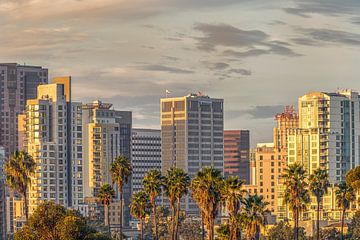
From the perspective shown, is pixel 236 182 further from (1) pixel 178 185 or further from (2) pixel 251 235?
(1) pixel 178 185

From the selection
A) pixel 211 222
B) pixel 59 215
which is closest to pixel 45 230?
pixel 59 215

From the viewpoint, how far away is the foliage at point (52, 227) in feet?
531

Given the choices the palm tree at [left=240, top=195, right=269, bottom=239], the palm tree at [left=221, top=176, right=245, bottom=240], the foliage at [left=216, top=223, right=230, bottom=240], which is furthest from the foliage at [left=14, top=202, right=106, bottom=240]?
the palm tree at [left=240, top=195, right=269, bottom=239]

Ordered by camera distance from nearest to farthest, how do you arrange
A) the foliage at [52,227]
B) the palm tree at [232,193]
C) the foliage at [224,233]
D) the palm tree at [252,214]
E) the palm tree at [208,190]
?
the foliage at [52,227] → the foliage at [224,233] → the palm tree at [232,193] → the palm tree at [208,190] → the palm tree at [252,214]

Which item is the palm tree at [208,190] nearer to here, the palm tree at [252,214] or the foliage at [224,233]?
the foliage at [224,233]

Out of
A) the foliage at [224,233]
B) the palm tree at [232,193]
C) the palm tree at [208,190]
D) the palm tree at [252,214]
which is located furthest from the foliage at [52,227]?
the palm tree at [252,214]

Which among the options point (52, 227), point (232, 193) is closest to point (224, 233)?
point (232, 193)

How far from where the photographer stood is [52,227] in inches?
6511

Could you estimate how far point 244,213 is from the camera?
18088 cm

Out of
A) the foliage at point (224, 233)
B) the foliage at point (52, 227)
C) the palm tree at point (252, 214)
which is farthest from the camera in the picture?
the palm tree at point (252, 214)

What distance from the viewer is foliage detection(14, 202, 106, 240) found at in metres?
162

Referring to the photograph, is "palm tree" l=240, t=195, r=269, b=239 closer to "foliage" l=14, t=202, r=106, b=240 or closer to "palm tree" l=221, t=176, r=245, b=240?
"palm tree" l=221, t=176, r=245, b=240

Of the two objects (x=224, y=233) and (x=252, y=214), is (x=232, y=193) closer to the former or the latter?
(x=224, y=233)

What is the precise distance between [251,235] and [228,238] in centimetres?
1434
